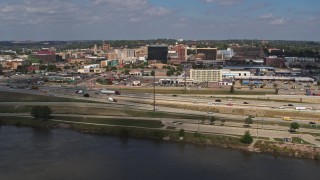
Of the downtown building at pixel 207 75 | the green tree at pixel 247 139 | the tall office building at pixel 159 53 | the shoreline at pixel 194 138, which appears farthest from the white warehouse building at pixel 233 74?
the green tree at pixel 247 139

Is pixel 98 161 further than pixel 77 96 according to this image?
No

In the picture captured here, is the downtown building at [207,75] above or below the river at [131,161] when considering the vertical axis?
above

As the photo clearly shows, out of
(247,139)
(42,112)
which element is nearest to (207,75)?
(42,112)

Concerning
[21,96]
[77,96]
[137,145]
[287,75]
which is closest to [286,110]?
[137,145]

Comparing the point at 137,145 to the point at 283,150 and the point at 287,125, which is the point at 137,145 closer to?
the point at 283,150

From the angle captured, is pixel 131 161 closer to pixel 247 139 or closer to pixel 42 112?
pixel 247 139

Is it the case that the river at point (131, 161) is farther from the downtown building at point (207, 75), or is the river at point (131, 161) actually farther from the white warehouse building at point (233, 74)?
the white warehouse building at point (233, 74)

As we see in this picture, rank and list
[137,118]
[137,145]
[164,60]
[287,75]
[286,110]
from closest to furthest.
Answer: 1. [137,145]
2. [137,118]
3. [286,110]
4. [287,75]
5. [164,60]

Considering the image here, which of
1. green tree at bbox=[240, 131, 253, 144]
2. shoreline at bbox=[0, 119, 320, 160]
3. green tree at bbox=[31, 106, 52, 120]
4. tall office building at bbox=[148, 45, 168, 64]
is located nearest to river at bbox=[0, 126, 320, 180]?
shoreline at bbox=[0, 119, 320, 160]
